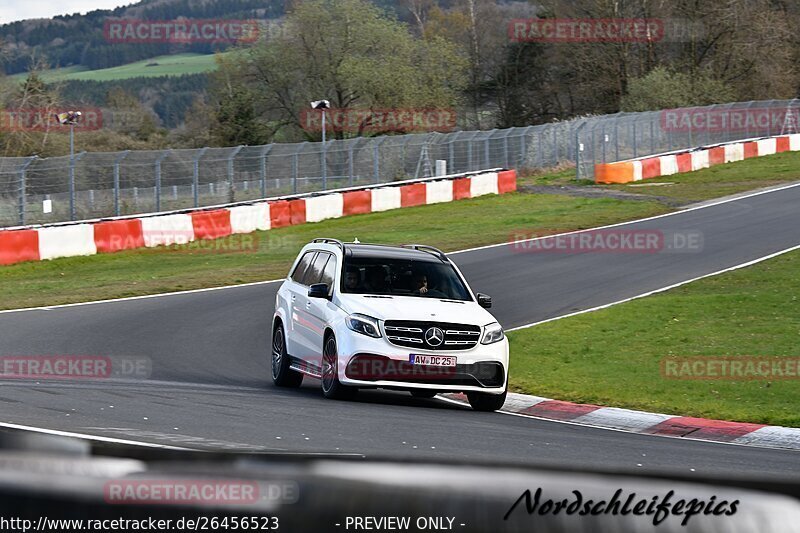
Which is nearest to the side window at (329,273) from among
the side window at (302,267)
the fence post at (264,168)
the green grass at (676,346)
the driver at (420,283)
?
the side window at (302,267)

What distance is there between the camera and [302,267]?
46.6ft

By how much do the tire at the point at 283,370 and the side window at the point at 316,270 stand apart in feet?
2.14

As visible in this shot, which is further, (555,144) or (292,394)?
(555,144)

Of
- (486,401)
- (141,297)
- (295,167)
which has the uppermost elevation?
(295,167)

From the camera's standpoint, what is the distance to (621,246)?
90.7ft

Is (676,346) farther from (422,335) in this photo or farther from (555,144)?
(555,144)

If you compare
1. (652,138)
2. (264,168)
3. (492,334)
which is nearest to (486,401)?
(492,334)

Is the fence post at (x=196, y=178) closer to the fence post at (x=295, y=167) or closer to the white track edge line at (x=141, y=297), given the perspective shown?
the fence post at (x=295, y=167)

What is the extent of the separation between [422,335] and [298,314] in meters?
2.08

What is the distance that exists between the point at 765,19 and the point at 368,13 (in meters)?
27.9

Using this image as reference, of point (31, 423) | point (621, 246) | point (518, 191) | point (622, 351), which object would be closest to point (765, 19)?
point (518, 191)

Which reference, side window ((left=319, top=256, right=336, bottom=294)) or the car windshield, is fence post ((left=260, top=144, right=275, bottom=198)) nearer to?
side window ((left=319, top=256, right=336, bottom=294))

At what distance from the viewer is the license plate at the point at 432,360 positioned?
11.6 metres

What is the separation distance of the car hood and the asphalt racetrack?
3.00 ft
